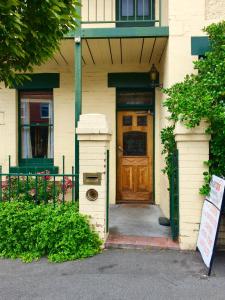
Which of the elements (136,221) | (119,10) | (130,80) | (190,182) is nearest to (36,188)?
(136,221)

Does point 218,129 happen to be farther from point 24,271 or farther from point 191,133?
point 24,271

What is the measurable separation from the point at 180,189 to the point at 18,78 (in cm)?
277

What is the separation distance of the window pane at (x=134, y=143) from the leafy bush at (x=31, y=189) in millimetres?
1718

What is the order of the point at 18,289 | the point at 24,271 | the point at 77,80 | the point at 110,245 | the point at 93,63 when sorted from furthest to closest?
the point at 93,63
the point at 77,80
the point at 110,245
the point at 24,271
the point at 18,289

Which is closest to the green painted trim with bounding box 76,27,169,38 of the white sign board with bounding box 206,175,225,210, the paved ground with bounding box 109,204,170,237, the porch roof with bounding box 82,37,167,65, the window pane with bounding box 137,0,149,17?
the porch roof with bounding box 82,37,167,65

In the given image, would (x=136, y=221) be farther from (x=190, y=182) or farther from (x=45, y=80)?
(x=45, y=80)

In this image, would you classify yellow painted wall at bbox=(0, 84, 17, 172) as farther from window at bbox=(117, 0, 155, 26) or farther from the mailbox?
the mailbox

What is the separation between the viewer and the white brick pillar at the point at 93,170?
14.8 feet

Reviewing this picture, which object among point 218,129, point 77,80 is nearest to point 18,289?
point 218,129

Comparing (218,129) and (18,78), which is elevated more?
(18,78)

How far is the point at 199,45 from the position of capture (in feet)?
19.2

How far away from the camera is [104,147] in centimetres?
451

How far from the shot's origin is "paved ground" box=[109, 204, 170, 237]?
5.11 meters

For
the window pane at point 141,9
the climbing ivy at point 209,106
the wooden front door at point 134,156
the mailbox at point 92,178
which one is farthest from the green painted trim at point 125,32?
the mailbox at point 92,178
